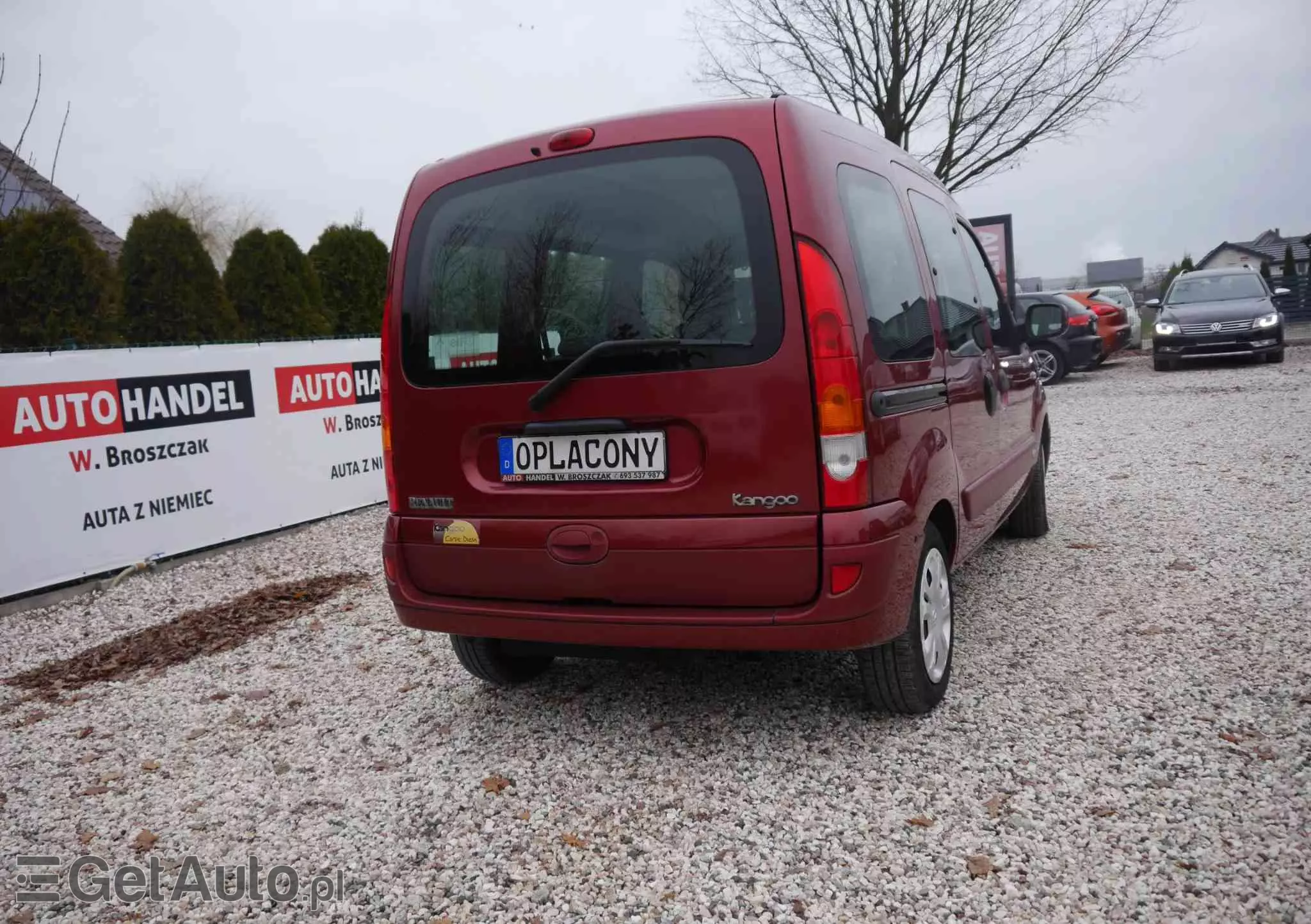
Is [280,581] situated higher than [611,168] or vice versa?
[611,168]

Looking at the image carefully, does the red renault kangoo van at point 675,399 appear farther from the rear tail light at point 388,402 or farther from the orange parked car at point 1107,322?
the orange parked car at point 1107,322

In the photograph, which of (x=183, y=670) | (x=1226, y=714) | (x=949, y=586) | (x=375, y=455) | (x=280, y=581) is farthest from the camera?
(x=375, y=455)

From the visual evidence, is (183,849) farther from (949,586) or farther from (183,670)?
(949,586)

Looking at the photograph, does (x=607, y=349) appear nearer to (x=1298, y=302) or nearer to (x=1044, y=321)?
(x=1044, y=321)

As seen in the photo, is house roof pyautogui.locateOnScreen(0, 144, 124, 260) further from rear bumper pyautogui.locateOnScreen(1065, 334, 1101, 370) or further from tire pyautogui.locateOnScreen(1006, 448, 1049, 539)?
rear bumper pyautogui.locateOnScreen(1065, 334, 1101, 370)

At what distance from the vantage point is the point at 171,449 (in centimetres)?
677

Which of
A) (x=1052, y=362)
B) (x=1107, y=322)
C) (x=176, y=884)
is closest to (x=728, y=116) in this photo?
(x=176, y=884)

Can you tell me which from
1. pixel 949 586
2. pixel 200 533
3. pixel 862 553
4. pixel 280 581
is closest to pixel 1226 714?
pixel 949 586

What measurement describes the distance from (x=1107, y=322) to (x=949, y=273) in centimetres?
1539

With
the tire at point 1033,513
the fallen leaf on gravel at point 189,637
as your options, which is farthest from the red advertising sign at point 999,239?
the fallen leaf on gravel at point 189,637

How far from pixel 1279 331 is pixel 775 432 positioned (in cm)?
1606

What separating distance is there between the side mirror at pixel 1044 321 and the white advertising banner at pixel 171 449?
5717mm

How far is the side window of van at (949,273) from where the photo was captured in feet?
11.9

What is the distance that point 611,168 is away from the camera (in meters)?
2.94
